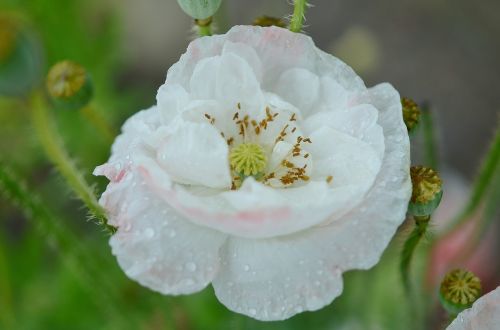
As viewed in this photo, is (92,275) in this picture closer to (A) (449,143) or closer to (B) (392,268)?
(B) (392,268)

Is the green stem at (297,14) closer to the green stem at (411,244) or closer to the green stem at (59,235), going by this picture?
the green stem at (411,244)

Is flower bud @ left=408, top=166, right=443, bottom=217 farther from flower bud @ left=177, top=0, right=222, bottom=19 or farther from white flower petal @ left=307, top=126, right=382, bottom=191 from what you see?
flower bud @ left=177, top=0, right=222, bottom=19

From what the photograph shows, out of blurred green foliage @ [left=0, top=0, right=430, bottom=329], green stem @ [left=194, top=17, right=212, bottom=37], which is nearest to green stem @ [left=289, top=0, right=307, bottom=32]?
green stem @ [left=194, top=17, right=212, bottom=37]

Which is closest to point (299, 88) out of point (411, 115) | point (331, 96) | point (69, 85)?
point (331, 96)

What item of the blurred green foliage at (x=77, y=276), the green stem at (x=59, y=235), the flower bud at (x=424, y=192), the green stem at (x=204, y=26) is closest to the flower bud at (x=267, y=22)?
the green stem at (x=204, y=26)

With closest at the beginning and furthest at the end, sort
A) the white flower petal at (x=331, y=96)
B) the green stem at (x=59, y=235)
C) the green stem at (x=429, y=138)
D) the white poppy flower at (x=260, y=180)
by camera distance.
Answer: the white poppy flower at (x=260, y=180)
the white flower petal at (x=331, y=96)
the green stem at (x=59, y=235)
the green stem at (x=429, y=138)
